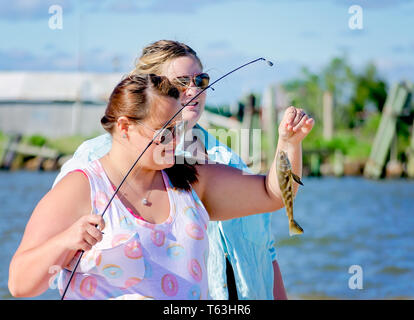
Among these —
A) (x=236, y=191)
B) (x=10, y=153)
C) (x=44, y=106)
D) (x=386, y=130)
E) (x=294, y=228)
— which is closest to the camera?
(x=294, y=228)

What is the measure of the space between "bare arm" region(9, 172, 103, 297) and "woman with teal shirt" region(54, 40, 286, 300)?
3.26ft

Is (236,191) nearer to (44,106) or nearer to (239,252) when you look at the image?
(239,252)

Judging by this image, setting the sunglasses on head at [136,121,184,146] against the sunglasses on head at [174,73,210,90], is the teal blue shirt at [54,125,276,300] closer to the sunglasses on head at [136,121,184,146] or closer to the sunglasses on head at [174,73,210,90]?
the sunglasses on head at [174,73,210,90]

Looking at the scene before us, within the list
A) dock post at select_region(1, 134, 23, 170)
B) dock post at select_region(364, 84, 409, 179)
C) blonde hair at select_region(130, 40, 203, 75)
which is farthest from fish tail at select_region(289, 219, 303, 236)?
dock post at select_region(1, 134, 23, 170)

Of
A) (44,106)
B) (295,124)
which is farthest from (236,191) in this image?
(44,106)

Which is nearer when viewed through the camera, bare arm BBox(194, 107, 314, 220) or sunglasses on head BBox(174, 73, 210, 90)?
bare arm BBox(194, 107, 314, 220)

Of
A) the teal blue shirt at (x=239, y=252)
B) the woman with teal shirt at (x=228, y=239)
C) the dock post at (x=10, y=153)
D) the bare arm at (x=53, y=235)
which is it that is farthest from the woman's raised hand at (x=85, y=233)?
the dock post at (x=10, y=153)

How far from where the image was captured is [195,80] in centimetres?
342

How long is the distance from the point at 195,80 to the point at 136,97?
811mm

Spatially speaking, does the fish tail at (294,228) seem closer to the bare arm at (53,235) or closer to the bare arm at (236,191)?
the bare arm at (236,191)

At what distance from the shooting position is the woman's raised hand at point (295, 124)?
2660mm

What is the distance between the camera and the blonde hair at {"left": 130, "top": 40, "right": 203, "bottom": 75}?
3439 mm

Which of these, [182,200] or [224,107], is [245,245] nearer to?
[224,107]
